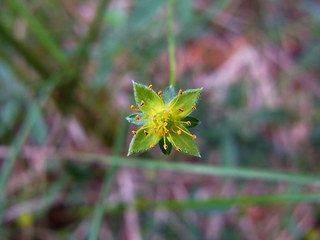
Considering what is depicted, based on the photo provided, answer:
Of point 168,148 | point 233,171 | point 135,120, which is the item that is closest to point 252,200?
point 233,171

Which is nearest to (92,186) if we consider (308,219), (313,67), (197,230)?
(197,230)

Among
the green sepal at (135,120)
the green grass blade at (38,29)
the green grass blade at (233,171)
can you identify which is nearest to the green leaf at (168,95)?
the green sepal at (135,120)

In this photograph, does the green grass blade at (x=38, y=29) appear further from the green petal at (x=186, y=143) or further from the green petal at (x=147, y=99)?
the green petal at (x=186, y=143)

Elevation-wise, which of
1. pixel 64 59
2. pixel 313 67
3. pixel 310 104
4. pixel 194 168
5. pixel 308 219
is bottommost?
pixel 194 168

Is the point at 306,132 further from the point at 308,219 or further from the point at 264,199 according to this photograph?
the point at 264,199

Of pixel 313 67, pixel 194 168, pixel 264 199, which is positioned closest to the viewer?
pixel 264 199

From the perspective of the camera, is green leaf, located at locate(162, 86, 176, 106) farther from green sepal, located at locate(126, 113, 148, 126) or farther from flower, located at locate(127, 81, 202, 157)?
green sepal, located at locate(126, 113, 148, 126)

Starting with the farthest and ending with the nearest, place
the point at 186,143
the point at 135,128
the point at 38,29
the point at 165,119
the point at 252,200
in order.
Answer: the point at 135,128
the point at 38,29
the point at 252,200
the point at 165,119
the point at 186,143

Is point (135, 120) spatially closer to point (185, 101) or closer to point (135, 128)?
point (185, 101)
